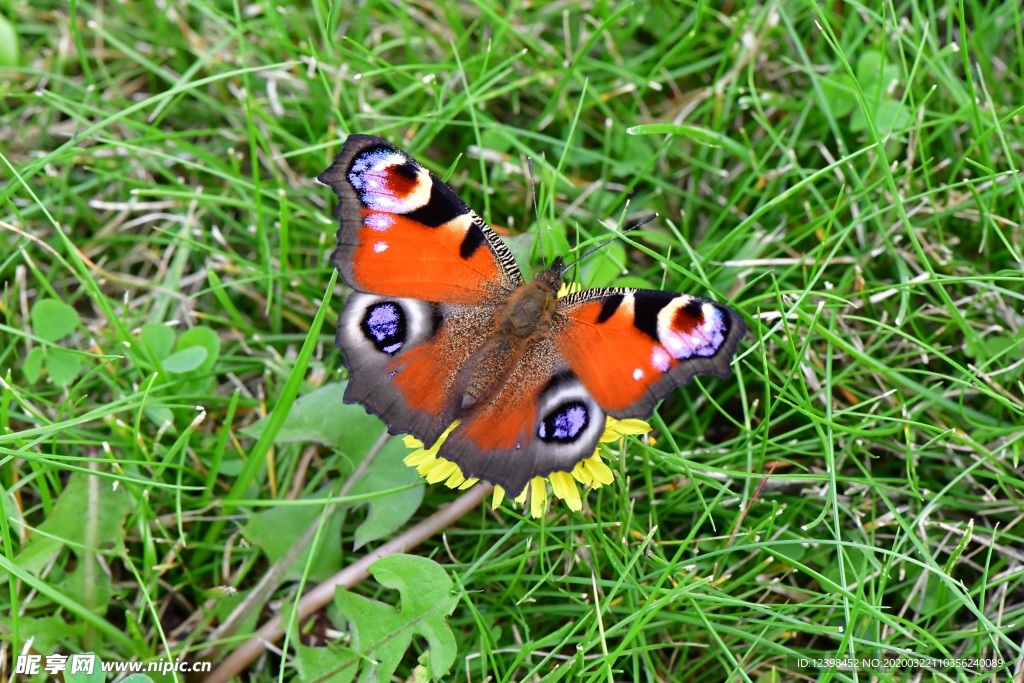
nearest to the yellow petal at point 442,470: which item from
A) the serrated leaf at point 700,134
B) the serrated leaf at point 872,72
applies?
the serrated leaf at point 700,134

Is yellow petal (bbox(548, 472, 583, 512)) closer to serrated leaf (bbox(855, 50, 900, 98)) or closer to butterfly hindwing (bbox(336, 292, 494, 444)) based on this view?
butterfly hindwing (bbox(336, 292, 494, 444))

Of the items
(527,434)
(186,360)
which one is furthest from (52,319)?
Result: (527,434)

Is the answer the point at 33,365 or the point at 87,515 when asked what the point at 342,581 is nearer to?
the point at 87,515

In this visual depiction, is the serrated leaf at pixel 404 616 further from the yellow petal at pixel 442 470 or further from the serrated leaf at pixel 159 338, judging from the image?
the serrated leaf at pixel 159 338

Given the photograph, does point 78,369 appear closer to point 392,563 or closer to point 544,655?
point 392,563

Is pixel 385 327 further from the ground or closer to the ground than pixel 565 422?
further from the ground

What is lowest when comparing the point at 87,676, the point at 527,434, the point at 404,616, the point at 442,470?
the point at 87,676

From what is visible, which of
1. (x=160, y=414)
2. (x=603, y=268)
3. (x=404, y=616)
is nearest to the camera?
(x=404, y=616)
